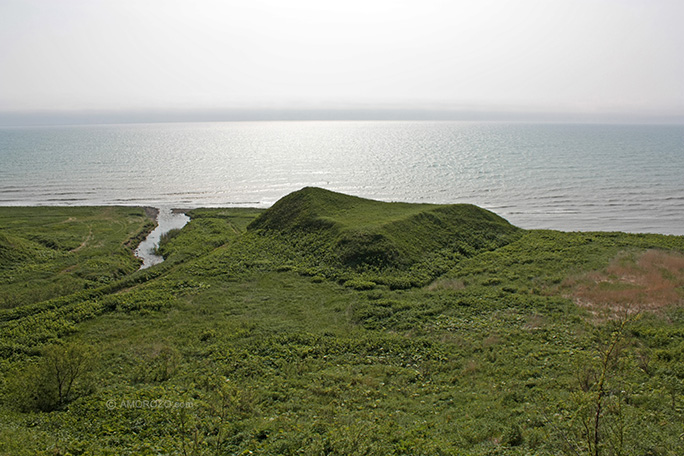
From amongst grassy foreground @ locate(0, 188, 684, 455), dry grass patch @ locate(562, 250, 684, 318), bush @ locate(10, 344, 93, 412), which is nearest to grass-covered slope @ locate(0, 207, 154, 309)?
grassy foreground @ locate(0, 188, 684, 455)

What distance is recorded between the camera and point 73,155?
446 feet

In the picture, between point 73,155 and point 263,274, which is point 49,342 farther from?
point 73,155

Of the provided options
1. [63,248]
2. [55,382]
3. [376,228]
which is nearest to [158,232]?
[63,248]

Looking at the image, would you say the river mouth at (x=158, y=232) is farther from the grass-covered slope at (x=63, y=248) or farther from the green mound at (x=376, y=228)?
the green mound at (x=376, y=228)

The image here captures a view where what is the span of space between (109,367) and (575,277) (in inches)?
1281

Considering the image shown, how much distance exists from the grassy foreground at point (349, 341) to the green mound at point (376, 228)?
288mm

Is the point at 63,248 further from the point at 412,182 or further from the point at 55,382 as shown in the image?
the point at 412,182

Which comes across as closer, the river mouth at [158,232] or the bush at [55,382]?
the bush at [55,382]

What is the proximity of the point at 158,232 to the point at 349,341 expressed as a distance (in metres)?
43.0

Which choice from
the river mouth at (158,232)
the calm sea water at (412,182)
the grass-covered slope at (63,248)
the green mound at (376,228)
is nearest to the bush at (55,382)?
the grass-covered slope at (63,248)

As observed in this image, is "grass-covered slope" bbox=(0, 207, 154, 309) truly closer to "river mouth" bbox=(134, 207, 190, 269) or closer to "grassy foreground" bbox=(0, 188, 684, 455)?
"grassy foreground" bbox=(0, 188, 684, 455)

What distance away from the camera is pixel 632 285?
28.7m

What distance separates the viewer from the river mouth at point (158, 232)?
43219 mm

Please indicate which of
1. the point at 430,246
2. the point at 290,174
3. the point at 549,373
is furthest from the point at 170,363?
the point at 290,174
